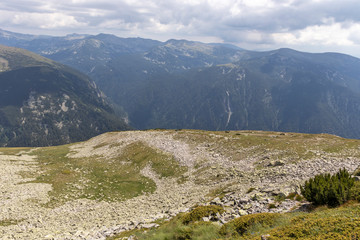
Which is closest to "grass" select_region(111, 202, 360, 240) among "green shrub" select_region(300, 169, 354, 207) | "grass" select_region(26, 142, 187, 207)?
"green shrub" select_region(300, 169, 354, 207)

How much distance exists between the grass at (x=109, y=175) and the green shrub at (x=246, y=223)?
1108 inches

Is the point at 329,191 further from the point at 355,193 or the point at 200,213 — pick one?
the point at 200,213

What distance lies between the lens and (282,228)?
13070 millimetres

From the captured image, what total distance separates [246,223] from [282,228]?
306 centimetres

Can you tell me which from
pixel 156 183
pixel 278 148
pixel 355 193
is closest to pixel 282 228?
pixel 355 193

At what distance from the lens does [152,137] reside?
7419 centimetres

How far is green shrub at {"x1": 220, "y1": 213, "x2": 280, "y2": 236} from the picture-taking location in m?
15.2

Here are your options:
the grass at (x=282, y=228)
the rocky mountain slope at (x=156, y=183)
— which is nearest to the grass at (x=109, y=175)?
the rocky mountain slope at (x=156, y=183)

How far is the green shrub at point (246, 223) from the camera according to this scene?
50.0ft

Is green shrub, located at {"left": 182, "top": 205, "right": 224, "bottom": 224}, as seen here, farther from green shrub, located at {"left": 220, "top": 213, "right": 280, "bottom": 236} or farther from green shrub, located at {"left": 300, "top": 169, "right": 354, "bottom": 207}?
green shrub, located at {"left": 300, "top": 169, "right": 354, "bottom": 207}

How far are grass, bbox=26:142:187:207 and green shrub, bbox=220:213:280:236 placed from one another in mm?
28144

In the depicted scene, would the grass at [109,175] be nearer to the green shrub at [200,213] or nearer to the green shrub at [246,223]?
the green shrub at [200,213]

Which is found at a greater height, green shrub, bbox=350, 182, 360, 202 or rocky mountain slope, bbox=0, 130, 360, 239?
green shrub, bbox=350, 182, 360, 202

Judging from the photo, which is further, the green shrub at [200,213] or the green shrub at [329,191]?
Result: the green shrub at [200,213]
